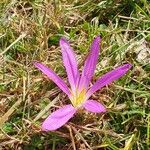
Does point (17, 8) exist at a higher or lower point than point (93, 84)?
higher

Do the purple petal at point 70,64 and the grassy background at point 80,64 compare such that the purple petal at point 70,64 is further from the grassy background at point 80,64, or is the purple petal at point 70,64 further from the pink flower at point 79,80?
the grassy background at point 80,64

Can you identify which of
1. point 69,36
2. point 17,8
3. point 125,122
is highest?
point 17,8

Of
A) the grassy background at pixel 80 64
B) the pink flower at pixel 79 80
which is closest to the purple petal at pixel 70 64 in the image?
the pink flower at pixel 79 80

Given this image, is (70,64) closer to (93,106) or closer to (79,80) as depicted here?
(79,80)

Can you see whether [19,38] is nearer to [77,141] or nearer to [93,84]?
[93,84]

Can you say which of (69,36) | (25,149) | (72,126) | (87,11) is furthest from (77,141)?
(87,11)

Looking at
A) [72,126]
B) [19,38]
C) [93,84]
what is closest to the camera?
[72,126]
